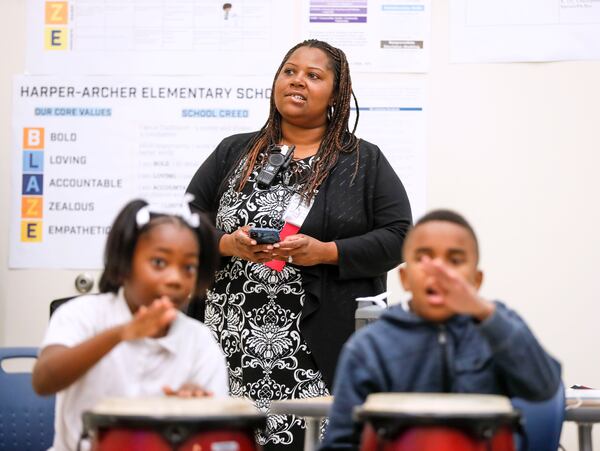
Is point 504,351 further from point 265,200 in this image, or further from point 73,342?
point 265,200

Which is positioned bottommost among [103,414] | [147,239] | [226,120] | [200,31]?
[103,414]

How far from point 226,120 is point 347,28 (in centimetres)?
74

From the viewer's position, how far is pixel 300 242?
3236 millimetres

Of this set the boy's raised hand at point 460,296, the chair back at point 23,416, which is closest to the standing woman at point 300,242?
the chair back at point 23,416

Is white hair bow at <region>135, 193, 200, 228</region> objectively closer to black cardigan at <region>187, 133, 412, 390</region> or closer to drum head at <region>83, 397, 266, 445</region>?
drum head at <region>83, 397, 266, 445</region>

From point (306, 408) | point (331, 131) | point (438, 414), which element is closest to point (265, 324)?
point (306, 408)

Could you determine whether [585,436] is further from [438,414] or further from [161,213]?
[161,213]

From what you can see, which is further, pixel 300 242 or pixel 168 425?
pixel 300 242

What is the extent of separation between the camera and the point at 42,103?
16.8 feet

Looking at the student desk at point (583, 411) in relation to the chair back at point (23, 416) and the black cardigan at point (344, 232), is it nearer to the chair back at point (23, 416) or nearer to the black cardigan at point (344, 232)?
the black cardigan at point (344, 232)

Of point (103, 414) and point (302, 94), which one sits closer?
point (103, 414)

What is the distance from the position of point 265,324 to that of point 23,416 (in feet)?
3.37

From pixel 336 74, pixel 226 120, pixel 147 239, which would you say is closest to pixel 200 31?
pixel 226 120

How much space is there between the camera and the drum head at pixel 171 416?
2.02 m
